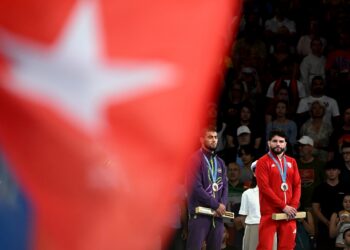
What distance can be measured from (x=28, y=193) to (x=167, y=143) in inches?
20.2

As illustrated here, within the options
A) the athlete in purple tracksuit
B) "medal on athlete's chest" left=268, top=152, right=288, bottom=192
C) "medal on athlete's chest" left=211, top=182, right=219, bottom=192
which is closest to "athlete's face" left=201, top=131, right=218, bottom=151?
the athlete in purple tracksuit

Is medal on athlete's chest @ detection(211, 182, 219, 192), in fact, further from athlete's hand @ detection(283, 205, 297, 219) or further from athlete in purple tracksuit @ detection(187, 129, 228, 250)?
athlete's hand @ detection(283, 205, 297, 219)

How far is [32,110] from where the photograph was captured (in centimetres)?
353

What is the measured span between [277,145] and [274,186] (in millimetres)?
462

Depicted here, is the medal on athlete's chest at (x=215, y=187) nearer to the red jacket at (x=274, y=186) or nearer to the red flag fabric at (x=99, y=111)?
the red jacket at (x=274, y=186)

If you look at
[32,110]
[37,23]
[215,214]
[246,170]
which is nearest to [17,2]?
[37,23]

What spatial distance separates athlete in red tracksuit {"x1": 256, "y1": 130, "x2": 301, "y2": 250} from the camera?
454 inches

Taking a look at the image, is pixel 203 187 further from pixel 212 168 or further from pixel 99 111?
pixel 99 111

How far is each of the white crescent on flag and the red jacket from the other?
7.89 meters

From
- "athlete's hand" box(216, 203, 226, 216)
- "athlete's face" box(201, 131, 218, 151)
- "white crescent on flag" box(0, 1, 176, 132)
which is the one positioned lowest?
"athlete's hand" box(216, 203, 226, 216)

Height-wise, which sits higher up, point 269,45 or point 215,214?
point 269,45

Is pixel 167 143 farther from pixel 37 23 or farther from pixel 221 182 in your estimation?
pixel 221 182

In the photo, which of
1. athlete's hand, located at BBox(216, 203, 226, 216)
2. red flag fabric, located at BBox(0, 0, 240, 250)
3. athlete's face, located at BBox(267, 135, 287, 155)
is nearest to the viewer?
red flag fabric, located at BBox(0, 0, 240, 250)

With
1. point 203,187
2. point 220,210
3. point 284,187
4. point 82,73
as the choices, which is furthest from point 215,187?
point 82,73
